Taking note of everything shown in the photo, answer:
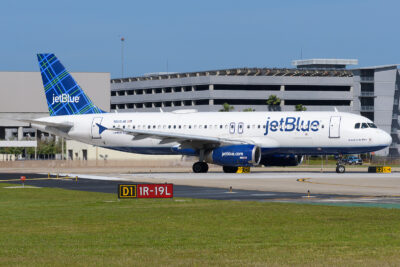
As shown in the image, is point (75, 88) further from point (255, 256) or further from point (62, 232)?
point (255, 256)

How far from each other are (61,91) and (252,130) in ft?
61.2

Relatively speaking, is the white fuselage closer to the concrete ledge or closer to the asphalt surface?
the asphalt surface

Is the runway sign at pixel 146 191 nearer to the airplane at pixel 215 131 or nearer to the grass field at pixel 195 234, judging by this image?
the grass field at pixel 195 234

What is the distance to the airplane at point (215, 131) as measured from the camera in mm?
60406

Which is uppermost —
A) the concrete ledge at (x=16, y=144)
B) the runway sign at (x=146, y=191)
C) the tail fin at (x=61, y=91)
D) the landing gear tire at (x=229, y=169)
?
the tail fin at (x=61, y=91)

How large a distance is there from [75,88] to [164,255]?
54287 millimetres

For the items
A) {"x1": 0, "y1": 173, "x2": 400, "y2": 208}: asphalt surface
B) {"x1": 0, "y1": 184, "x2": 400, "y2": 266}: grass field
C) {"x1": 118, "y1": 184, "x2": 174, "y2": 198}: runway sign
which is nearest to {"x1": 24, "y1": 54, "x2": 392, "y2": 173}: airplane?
{"x1": 0, "y1": 173, "x2": 400, "y2": 208}: asphalt surface

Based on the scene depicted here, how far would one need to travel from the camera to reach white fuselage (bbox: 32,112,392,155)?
2379 inches

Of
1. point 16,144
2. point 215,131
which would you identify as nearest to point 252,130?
point 215,131

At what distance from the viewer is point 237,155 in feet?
196

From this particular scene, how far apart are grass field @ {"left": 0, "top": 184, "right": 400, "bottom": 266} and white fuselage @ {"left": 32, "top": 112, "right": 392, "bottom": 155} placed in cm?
2935

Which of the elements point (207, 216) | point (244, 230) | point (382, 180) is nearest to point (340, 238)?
point (244, 230)

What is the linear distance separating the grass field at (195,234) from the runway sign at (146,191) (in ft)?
7.11

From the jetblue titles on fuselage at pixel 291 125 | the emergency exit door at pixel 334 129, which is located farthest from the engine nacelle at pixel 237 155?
the emergency exit door at pixel 334 129
